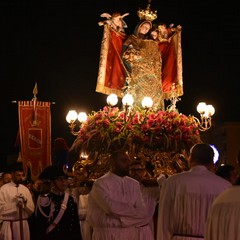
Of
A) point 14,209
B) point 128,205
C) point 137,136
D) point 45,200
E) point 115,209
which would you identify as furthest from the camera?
point 137,136

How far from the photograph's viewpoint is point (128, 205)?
8.65 m

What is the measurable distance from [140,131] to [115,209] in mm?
5640

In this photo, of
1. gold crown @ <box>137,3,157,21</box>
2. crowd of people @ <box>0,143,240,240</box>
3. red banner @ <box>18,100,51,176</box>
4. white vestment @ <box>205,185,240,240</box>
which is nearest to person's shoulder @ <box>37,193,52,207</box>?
crowd of people @ <box>0,143,240,240</box>

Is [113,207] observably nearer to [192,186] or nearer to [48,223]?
[192,186]

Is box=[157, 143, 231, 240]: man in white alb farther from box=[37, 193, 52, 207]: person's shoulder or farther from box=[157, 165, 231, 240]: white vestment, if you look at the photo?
box=[37, 193, 52, 207]: person's shoulder

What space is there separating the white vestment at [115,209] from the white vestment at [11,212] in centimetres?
A: 443

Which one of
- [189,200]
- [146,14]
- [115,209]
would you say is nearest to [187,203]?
[189,200]

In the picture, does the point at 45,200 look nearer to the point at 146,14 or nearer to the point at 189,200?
the point at 189,200

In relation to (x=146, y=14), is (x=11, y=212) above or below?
below

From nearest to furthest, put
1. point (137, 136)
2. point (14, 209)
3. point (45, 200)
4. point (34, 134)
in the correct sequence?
1. point (45, 200)
2. point (14, 209)
3. point (137, 136)
4. point (34, 134)

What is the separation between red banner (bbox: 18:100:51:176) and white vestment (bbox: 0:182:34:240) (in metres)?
5.63

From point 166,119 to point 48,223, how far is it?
4.23m

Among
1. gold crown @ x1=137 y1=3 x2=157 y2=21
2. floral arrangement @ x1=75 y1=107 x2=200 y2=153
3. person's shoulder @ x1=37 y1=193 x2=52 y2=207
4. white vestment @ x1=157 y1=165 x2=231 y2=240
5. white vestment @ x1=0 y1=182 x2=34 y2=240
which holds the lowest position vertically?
white vestment @ x1=0 y1=182 x2=34 y2=240

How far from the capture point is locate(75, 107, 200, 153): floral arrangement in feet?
45.8
